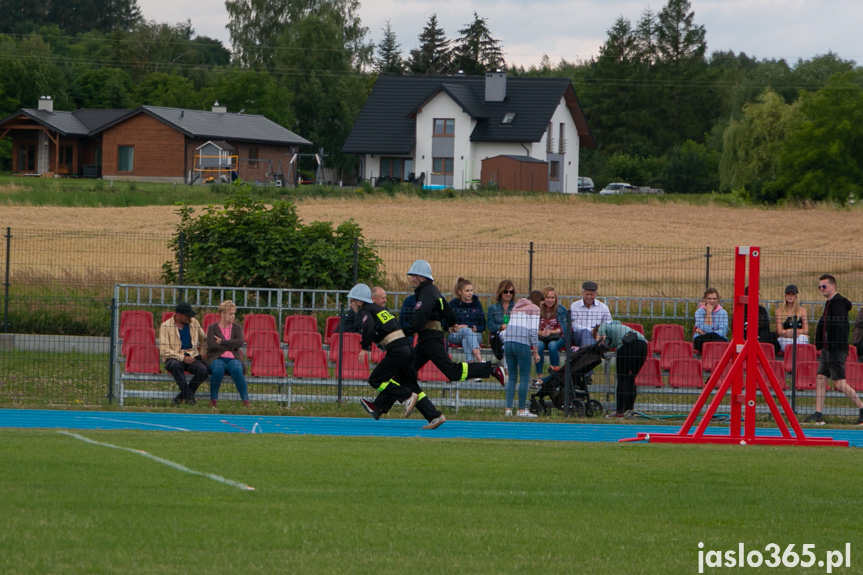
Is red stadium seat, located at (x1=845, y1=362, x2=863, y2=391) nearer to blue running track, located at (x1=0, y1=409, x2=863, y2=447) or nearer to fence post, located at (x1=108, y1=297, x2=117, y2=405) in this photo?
blue running track, located at (x1=0, y1=409, x2=863, y2=447)

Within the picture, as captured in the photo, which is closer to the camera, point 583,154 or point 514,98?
point 514,98

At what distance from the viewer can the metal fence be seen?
15820 mm

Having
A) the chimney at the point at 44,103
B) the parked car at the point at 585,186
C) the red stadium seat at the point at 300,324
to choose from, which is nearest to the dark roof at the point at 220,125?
the chimney at the point at 44,103

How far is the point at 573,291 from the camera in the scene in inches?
982

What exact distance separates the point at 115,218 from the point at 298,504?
1406 inches

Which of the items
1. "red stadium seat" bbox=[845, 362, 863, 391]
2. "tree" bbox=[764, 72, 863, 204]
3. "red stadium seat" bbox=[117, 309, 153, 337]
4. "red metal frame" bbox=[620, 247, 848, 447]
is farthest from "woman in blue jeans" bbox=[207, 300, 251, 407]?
"tree" bbox=[764, 72, 863, 204]

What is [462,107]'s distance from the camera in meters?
68.7

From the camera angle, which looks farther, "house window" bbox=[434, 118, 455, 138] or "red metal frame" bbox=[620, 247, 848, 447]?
"house window" bbox=[434, 118, 455, 138]

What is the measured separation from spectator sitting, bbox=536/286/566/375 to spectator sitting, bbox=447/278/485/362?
2.88ft

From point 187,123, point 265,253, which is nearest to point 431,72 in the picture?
point 187,123

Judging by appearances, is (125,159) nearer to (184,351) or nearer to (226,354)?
(184,351)

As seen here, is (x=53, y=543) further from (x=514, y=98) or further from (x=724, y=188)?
(x=724, y=188)

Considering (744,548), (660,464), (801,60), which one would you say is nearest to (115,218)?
(660,464)

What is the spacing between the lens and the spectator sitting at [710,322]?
16859 millimetres
